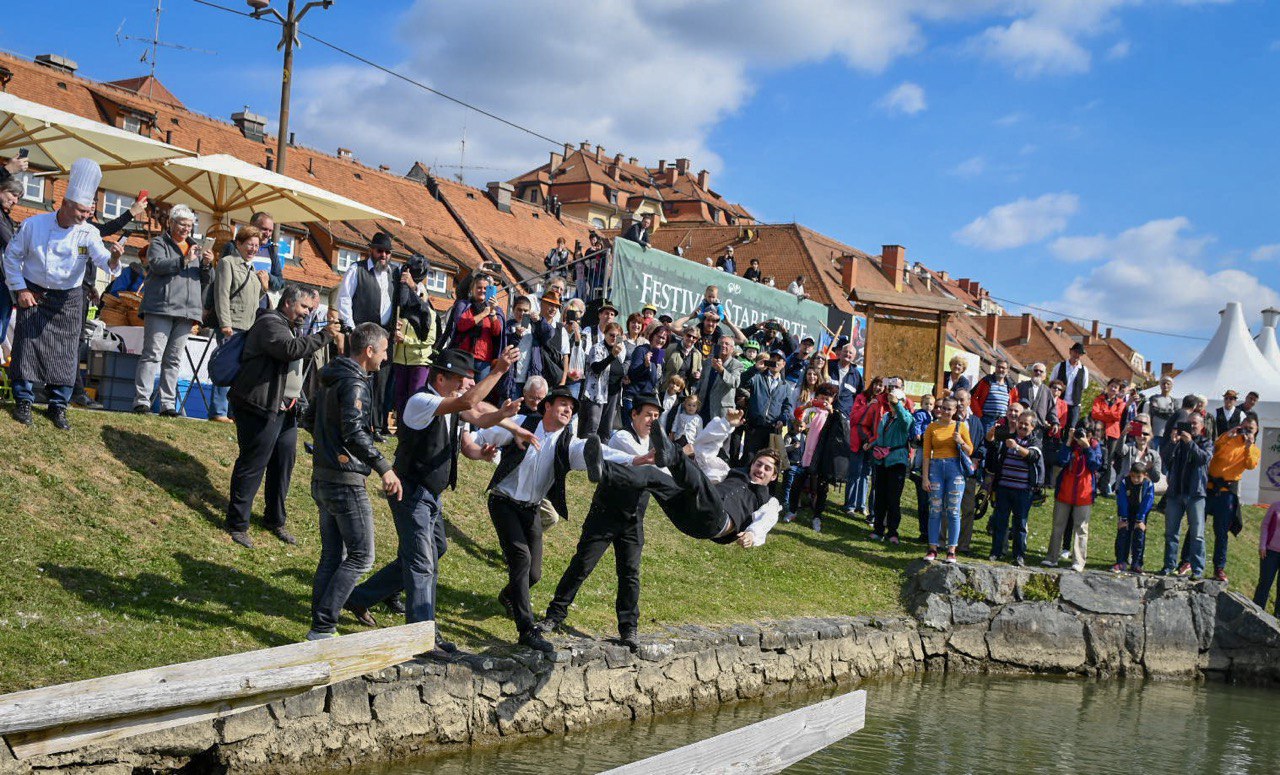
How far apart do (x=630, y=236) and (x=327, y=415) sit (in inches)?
572

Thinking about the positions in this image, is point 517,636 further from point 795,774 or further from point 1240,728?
point 1240,728

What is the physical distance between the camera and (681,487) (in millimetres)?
8359

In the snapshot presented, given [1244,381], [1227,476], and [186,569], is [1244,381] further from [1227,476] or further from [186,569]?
[186,569]

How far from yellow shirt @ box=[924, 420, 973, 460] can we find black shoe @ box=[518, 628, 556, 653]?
24.5 feet

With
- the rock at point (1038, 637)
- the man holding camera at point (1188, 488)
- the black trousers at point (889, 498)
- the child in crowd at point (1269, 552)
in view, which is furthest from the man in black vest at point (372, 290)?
the child in crowd at point (1269, 552)

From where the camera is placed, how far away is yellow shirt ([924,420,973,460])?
14703 millimetres

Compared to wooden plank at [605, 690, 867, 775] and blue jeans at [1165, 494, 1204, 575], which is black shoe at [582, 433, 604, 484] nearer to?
wooden plank at [605, 690, 867, 775]

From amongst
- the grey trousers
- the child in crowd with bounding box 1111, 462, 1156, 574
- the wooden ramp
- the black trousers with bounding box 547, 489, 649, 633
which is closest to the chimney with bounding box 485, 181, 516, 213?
the child in crowd with bounding box 1111, 462, 1156, 574

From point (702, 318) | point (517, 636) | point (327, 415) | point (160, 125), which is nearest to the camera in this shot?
point (327, 415)

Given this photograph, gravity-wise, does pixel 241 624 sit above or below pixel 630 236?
below

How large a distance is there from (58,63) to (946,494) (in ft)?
117

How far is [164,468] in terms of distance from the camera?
33.1ft

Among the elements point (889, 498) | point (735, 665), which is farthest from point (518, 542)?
point (889, 498)

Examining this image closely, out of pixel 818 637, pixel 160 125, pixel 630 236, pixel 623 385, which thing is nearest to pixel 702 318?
pixel 623 385
